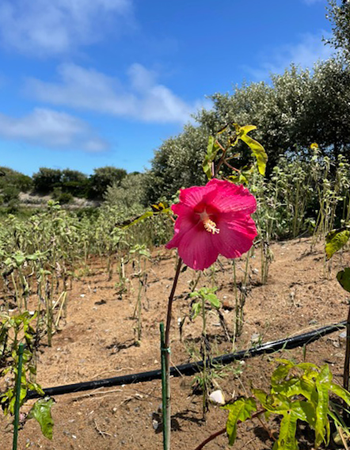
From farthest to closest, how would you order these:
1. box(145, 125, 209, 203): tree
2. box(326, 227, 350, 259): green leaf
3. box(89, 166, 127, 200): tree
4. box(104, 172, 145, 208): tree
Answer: box(89, 166, 127, 200): tree → box(104, 172, 145, 208): tree → box(145, 125, 209, 203): tree → box(326, 227, 350, 259): green leaf

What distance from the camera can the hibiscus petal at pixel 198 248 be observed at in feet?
2.53

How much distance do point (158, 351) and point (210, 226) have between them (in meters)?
1.74

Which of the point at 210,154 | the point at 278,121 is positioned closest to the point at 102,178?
the point at 278,121

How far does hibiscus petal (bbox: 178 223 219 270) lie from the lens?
2.53 feet

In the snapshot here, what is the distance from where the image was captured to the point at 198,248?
79cm

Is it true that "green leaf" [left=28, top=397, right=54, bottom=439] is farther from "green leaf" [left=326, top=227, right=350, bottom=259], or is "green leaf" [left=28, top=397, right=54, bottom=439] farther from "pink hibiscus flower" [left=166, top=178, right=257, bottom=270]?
"green leaf" [left=326, top=227, right=350, bottom=259]

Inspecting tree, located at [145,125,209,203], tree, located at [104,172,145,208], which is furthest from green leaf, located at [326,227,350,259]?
tree, located at [104,172,145,208]

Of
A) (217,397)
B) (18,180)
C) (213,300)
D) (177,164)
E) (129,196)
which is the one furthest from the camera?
(18,180)

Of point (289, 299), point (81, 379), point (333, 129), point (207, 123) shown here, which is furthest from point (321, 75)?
point (81, 379)

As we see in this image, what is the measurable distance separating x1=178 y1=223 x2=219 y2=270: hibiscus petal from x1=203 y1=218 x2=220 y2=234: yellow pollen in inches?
1.2

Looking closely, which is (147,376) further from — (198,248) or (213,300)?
(198,248)

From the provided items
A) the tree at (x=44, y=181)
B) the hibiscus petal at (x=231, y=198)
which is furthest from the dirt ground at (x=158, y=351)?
the tree at (x=44, y=181)

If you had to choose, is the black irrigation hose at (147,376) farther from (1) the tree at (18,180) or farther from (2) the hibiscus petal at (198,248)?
(1) the tree at (18,180)

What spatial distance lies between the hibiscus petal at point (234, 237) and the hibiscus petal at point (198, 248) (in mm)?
17
